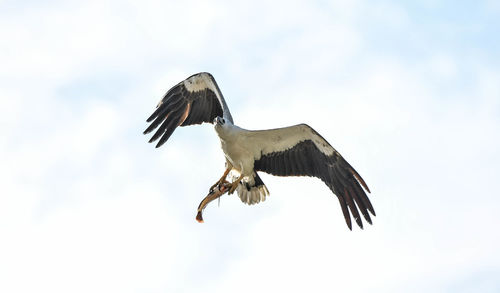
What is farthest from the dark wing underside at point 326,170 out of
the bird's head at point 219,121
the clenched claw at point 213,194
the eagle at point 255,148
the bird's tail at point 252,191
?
the bird's head at point 219,121

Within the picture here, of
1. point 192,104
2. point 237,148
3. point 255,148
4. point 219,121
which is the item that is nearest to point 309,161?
point 255,148

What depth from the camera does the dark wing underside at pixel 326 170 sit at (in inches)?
433

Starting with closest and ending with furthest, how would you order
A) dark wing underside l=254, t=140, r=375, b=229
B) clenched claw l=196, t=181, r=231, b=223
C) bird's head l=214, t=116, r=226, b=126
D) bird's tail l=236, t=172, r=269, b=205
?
clenched claw l=196, t=181, r=231, b=223
bird's head l=214, t=116, r=226, b=126
dark wing underside l=254, t=140, r=375, b=229
bird's tail l=236, t=172, r=269, b=205

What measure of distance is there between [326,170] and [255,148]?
3.93 feet

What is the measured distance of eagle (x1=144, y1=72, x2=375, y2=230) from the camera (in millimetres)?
10945

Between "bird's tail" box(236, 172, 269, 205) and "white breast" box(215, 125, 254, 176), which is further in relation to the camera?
"bird's tail" box(236, 172, 269, 205)

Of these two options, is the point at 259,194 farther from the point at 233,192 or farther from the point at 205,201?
the point at 205,201

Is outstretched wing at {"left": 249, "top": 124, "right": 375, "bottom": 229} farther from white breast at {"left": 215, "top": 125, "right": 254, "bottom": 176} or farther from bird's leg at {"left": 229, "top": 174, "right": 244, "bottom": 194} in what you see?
bird's leg at {"left": 229, "top": 174, "right": 244, "bottom": 194}

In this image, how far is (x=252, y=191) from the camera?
11.9 m

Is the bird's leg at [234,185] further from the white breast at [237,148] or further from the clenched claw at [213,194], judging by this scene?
the white breast at [237,148]

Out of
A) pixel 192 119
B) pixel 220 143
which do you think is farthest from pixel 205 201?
pixel 192 119

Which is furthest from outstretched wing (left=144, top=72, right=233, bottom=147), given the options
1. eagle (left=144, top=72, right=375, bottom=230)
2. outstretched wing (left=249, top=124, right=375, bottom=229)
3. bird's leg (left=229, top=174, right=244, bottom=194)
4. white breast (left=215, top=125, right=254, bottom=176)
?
bird's leg (left=229, top=174, right=244, bottom=194)

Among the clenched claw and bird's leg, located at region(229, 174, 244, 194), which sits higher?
bird's leg, located at region(229, 174, 244, 194)

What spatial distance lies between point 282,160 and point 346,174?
3.51 feet
